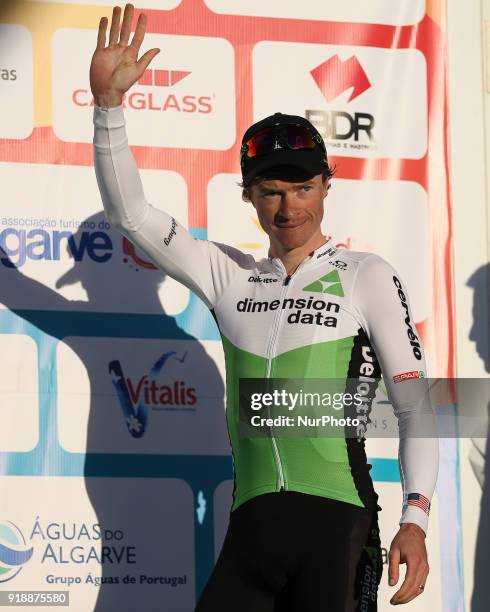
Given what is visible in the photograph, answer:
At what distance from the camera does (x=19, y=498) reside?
3.73 meters

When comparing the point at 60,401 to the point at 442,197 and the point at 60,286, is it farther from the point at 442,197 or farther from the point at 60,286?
the point at 442,197

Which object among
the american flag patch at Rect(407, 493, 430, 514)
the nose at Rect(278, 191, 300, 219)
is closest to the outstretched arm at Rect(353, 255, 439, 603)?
the american flag patch at Rect(407, 493, 430, 514)

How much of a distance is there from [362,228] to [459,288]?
0.42m

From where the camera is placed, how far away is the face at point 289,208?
3076 millimetres

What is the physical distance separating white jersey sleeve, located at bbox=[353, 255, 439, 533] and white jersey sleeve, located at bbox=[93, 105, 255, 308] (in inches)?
14.5

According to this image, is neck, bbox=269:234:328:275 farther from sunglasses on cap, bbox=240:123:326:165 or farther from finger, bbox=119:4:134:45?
finger, bbox=119:4:134:45

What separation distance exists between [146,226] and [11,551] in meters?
1.21

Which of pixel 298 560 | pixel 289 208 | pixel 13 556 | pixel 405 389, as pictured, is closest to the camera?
pixel 298 560

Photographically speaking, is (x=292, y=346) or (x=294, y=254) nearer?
(x=292, y=346)

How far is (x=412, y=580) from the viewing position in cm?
269

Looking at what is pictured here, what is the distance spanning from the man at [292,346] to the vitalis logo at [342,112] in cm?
100

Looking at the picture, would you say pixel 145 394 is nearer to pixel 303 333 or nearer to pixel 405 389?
pixel 303 333

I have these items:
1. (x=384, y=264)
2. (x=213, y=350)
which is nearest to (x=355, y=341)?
(x=384, y=264)

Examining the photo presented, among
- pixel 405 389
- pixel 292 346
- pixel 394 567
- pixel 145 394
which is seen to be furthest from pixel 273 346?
pixel 145 394
